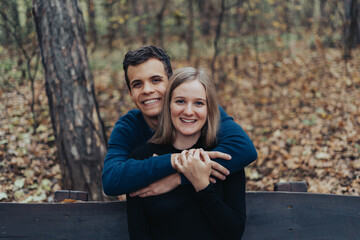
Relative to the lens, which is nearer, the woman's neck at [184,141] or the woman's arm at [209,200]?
the woman's arm at [209,200]

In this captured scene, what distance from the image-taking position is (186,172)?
5.96 ft

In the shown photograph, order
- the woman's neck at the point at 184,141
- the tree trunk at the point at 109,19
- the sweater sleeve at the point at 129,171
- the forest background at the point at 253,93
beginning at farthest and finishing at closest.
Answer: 1. the tree trunk at the point at 109,19
2. the forest background at the point at 253,93
3. the woman's neck at the point at 184,141
4. the sweater sleeve at the point at 129,171

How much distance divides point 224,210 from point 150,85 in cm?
98

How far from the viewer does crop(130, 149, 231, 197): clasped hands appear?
5.87 feet

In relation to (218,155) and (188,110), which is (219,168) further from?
(188,110)

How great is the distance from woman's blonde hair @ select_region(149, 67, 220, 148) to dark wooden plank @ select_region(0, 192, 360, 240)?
2.13 ft

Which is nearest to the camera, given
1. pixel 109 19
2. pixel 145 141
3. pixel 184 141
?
pixel 184 141

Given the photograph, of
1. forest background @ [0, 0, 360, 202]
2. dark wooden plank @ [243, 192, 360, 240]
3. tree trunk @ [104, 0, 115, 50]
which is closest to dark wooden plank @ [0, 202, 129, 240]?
dark wooden plank @ [243, 192, 360, 240]

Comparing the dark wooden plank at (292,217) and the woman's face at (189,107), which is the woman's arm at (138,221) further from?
the dark wooden plank at (292,217)

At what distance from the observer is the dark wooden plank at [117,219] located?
237cm

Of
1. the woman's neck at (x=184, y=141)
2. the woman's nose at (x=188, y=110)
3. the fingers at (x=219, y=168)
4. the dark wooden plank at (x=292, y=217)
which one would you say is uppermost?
the woman's nose at (x=188, y=110)

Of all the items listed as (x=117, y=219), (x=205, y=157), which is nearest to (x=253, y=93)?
(x=117, y=219)

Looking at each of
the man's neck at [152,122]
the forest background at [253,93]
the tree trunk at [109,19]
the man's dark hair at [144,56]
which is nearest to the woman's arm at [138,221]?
the man's neck at [152,122]

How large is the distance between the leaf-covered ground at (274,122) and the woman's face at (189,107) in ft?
10.6
